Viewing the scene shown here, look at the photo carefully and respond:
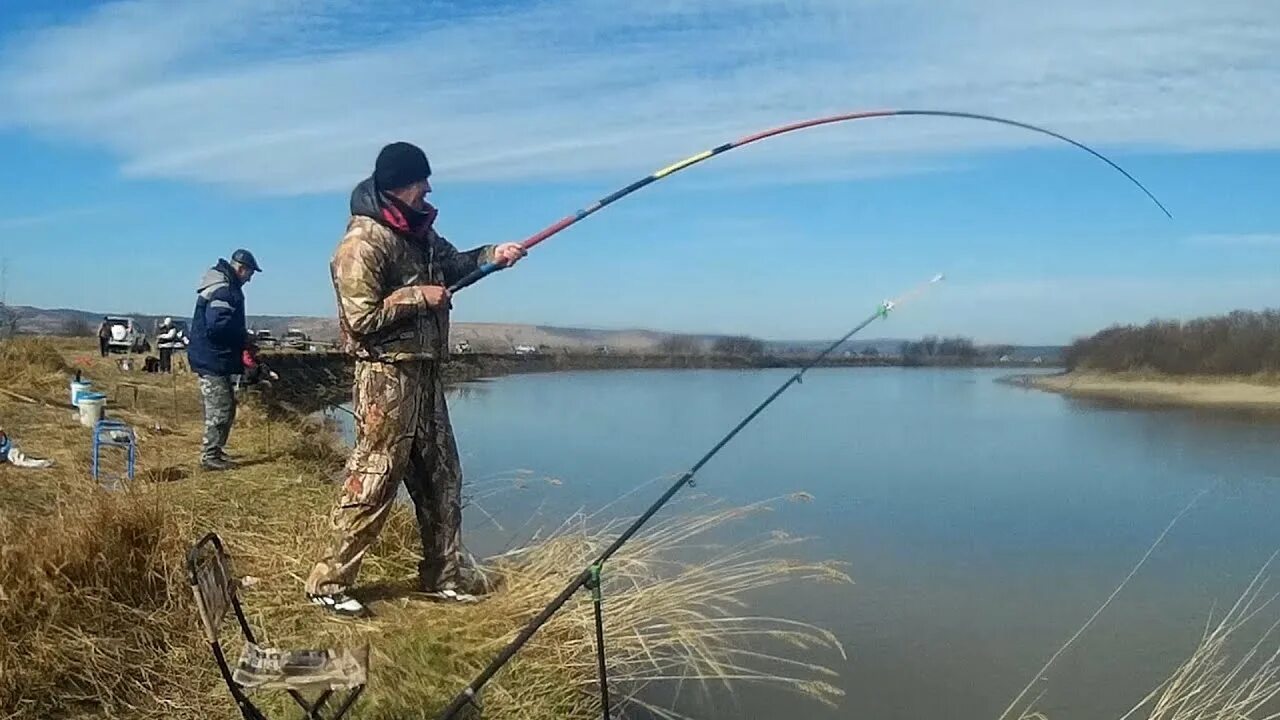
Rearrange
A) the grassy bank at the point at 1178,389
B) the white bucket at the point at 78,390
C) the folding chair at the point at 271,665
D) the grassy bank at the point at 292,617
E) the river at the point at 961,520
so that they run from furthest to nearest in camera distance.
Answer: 1. the grassy bank at the point at 1178,389
2. the white bucket at the point at 78,390
3. the river at the point at 961,520
4. the grassy bank at the point at 292,617
5. the folding chair at the point at 271,665

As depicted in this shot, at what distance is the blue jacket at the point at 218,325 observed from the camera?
7605 mm

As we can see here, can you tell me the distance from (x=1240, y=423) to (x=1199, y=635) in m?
16.6

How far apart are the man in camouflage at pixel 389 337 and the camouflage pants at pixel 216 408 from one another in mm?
3712

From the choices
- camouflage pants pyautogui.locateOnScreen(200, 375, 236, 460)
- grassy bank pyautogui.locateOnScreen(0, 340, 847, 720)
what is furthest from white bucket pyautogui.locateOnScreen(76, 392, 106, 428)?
grassy bank pyautogui.locateOnScreen(0, 340, 847, 720)

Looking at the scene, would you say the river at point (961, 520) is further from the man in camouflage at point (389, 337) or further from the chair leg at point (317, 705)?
the chair leg at point (317, 705)

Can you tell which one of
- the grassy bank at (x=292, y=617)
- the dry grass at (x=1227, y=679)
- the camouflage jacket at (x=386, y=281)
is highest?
the camouflage jacket at (x=386, y=281)

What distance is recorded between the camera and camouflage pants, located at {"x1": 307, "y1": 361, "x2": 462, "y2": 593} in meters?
4.08

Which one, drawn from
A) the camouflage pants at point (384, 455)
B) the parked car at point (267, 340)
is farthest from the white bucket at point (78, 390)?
the parked car at point (267, 340)

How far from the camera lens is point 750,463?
12.9 m

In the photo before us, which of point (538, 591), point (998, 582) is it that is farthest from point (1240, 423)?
point (538, 591)

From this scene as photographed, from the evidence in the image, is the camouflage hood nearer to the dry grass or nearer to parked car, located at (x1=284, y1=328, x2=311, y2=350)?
the dry grass

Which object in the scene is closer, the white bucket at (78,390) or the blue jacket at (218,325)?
the blue jacket at (218,325)

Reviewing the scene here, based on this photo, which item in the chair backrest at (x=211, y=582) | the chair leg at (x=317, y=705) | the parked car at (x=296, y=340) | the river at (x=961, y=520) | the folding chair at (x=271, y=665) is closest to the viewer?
the chair backrest at (x=211, y=582)

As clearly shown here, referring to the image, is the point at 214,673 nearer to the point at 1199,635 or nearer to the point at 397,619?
the point at 397,619
